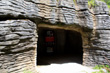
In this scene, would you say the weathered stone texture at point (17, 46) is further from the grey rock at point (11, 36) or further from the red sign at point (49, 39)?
the red sign at point (49, 39)

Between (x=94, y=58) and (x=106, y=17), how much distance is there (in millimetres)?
2692

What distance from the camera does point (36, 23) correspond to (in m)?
4.46

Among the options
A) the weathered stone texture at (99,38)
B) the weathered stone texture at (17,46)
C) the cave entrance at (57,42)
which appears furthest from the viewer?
the cave entrance at (57,42)

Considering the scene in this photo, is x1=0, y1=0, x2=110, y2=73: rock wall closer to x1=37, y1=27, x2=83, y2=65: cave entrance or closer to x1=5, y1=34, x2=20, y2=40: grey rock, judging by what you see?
x1=5, y1=34, x2=20, y2=40: grey rock

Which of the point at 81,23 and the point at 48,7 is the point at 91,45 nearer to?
the point at 81,23

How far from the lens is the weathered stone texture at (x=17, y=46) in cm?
332

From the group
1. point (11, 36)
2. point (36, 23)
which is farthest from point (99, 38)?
point (11, 36)

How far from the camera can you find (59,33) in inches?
393

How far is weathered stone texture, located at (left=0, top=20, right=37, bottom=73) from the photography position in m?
3.32

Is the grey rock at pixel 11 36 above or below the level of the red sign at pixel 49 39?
above

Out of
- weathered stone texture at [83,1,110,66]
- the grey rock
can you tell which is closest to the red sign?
weathered stone texture at [83,1,110,66]

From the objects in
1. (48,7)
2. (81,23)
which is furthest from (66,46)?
(48,7)

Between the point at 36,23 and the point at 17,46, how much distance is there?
1439 mm

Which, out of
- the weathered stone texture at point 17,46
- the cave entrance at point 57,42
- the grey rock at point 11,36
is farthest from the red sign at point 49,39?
the grey rock at point 11,36
